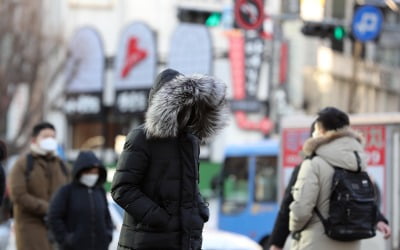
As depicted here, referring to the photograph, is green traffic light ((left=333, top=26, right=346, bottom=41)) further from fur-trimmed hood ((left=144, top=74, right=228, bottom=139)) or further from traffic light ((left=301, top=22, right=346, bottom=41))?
fur-trimmed hood ((left=144, top=74, right=228, bottom=139))

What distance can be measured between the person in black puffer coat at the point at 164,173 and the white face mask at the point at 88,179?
11.2 ft

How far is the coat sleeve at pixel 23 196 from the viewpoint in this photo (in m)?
9.95

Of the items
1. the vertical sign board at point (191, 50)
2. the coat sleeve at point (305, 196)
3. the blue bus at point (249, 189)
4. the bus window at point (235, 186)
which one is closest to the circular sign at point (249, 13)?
the blue bus at point (249, 189)

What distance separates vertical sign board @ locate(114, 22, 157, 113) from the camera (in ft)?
124

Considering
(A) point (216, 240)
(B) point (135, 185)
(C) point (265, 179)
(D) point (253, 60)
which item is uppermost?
(D) point (253, 60)

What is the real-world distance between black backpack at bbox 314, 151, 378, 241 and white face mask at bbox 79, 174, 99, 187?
2.31m

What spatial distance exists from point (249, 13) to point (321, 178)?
53.4 ft

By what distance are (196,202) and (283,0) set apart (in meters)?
32.9

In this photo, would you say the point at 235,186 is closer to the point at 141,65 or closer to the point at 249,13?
the point at 249,13

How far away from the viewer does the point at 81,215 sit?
29.9 feet

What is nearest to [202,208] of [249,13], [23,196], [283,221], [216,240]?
[283,221]

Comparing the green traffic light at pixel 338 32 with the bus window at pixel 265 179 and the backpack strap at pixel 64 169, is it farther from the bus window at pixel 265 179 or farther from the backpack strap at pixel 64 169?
the backpack strap at pixel 64 169

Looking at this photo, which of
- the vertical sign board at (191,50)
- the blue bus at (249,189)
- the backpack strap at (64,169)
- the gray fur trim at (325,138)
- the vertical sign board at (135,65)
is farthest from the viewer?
the vertical sign board at (135,65)

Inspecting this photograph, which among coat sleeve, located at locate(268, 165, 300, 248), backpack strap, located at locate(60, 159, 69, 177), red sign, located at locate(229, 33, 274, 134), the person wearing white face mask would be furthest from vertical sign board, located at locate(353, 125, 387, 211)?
red sign, located at locate(229, 33, 274, 134)
